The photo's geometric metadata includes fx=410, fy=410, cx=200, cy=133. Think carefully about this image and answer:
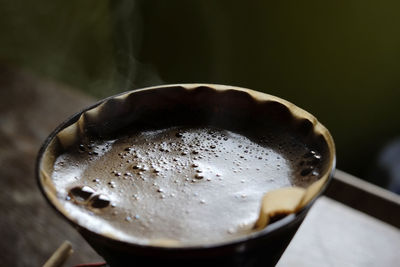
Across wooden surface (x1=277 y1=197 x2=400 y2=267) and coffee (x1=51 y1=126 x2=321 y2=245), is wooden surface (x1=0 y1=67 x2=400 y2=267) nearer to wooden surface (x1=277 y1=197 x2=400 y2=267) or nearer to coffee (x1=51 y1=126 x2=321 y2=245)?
wooden surface (x1=277 y1=197 x2=400 y2=267)

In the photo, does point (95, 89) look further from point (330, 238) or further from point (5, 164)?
point (330, 238)

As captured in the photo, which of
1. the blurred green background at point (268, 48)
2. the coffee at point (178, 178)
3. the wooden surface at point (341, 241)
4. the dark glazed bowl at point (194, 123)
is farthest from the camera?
the blurred green background at point (268, 48)

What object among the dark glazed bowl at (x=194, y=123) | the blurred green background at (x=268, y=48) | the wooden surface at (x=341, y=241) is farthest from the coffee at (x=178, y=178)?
the blurred green background at (x=268, y=48)

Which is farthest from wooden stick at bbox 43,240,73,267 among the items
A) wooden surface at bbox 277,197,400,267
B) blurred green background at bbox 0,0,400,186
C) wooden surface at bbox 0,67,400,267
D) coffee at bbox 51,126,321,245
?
blurred green background at bbox 0,0,400,186

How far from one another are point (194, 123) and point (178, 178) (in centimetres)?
23

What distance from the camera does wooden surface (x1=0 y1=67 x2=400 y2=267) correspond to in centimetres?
120

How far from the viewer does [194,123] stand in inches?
40.7

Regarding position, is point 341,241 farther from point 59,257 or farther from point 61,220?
point 61,220

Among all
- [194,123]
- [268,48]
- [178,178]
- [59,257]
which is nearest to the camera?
[178,178]

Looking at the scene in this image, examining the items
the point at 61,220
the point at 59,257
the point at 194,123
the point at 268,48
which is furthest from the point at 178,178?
the point at 268,48

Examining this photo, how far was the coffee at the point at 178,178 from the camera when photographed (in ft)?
2.34

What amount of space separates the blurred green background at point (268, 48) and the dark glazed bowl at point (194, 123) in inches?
44.4

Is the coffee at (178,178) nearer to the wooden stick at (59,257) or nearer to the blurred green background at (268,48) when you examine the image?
the wooden stick at (59,257)

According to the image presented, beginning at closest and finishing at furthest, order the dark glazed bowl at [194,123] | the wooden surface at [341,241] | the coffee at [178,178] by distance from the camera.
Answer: the dark glazed bowl at [194,123] < the coffee at [178,178] < the wooden surface at [341,241]
